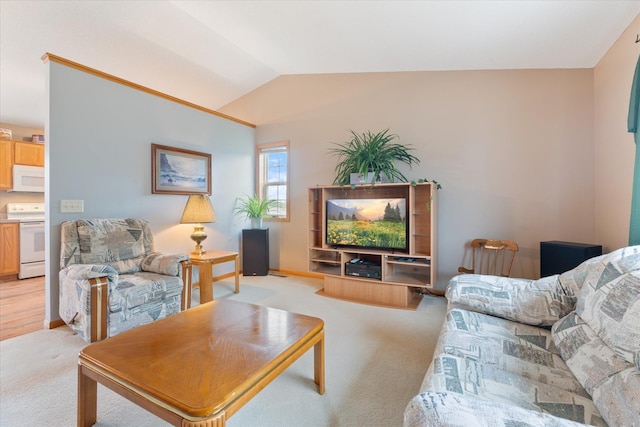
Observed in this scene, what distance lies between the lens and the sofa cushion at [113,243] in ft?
8.86

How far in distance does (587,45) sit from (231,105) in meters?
4.81

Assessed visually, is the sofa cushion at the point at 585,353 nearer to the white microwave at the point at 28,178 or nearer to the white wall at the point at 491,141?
the white wall at the point at 491,141

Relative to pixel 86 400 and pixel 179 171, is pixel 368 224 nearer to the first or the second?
pixel 179 171

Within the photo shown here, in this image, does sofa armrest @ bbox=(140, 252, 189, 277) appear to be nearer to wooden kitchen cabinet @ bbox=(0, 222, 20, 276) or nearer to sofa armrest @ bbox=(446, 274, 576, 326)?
sofa armrest @ bbox=(446, 274, 576, 326)

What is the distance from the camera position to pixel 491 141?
340cm

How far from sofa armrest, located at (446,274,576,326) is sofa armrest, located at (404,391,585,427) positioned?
1.04 m

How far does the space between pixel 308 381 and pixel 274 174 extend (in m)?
3.64

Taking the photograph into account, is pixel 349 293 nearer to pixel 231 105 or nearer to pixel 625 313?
pixel 625 313

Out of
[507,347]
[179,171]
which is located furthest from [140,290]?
[507,347]

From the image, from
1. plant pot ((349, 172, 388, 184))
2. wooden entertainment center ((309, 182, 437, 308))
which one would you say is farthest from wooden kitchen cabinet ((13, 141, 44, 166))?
plant pot ((349, 172, 388, 184))

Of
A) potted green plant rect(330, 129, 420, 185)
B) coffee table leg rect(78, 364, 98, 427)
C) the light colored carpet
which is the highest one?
potted green plant rect(330, 129, 420, 185)

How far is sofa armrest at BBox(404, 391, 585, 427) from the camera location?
0.79m

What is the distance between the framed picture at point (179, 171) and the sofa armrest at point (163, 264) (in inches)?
36.7

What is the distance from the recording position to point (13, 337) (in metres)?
2.43
